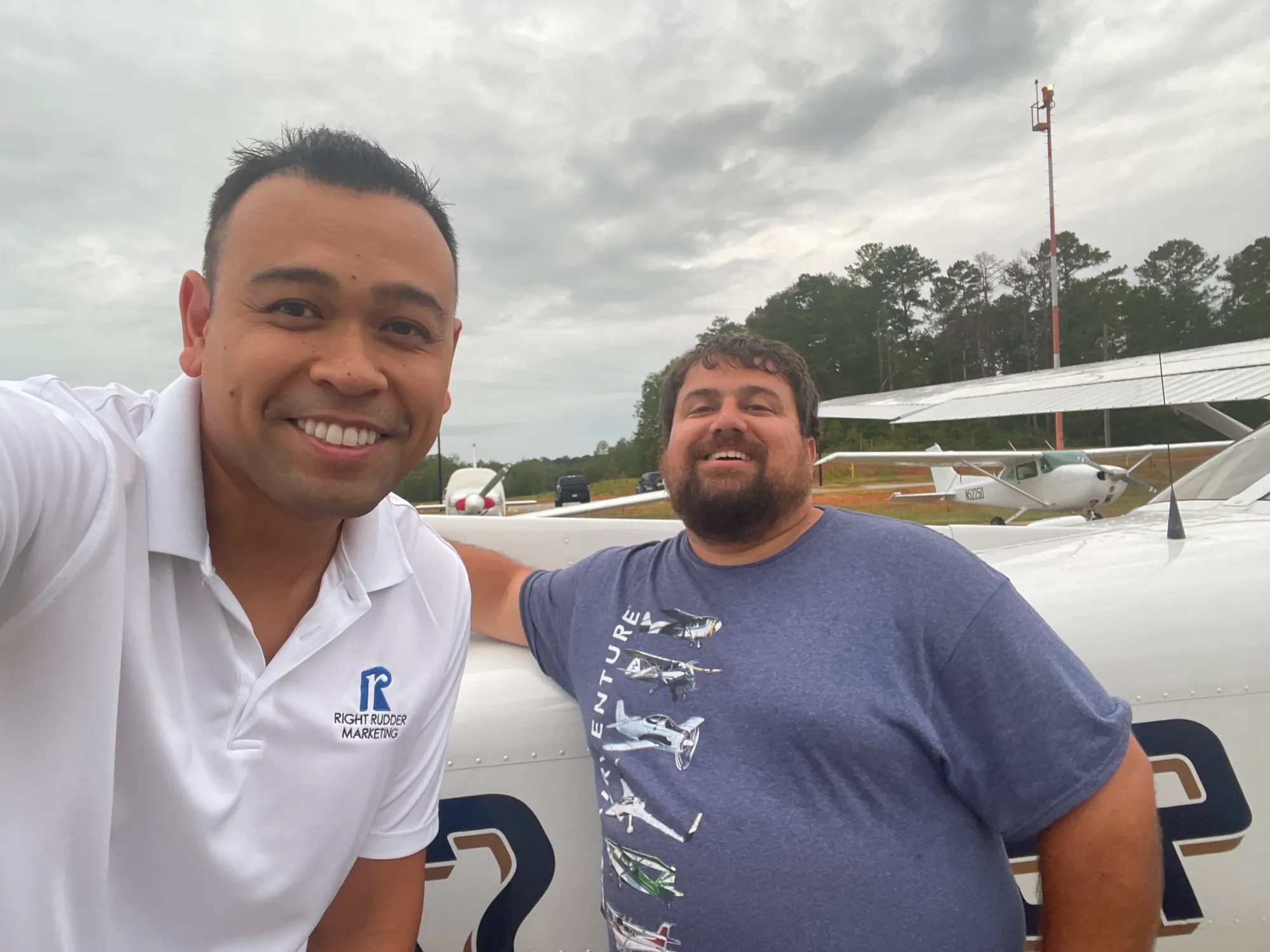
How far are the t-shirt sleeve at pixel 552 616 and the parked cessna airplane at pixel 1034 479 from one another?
31.5 feet

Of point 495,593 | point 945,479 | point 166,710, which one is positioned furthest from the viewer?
point 945,479

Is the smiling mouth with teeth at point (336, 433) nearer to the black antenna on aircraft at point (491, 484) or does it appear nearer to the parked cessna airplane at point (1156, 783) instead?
the parked cessna airplane at point (1156, 783)

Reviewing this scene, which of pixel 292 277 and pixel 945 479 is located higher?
pixel 292 277

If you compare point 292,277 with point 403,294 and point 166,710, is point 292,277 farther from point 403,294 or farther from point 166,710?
point 166,710

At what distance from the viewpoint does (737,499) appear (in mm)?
1752

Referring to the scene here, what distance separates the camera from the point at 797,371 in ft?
6.73

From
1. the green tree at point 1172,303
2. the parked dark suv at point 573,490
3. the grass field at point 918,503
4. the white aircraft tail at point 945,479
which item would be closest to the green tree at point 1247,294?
the green tree at point 1172,303

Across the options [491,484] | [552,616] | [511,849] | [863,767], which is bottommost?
[511,849]

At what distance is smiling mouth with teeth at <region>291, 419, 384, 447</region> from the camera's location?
96 centimetres

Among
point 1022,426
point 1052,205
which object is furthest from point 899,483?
point 1052,205

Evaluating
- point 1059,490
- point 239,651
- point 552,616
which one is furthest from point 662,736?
point 1059,490

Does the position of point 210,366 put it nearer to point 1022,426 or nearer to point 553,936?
point 553,936

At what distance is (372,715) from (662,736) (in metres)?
0.62

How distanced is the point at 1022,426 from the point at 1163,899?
35622 mm
